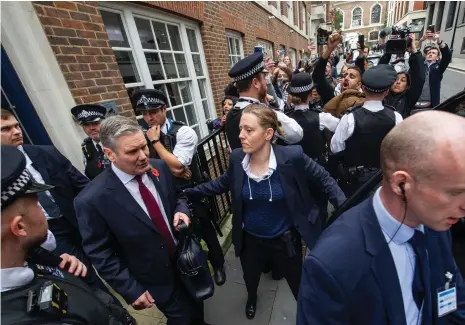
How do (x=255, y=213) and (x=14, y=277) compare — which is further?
(x=255, y=213)

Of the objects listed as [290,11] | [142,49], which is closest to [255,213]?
[142,49]

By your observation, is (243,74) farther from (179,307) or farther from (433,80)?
(433,80)

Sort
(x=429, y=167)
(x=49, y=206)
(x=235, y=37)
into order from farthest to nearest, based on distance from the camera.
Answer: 1. (x=235, y=37)
2. (x=49, y=206)
3. (x=429, y=167)

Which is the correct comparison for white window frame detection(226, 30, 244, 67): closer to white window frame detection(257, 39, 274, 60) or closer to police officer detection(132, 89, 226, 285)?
white window frame detection(257, 39, 274, 60)

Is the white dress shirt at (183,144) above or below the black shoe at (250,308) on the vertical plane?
above

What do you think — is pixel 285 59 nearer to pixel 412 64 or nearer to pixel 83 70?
pixel 412 64

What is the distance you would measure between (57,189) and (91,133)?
69 centimetres

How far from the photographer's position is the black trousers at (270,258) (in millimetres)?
1996

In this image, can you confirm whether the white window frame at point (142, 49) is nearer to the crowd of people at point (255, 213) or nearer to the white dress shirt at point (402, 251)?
the crowd of people at point (255, 213)

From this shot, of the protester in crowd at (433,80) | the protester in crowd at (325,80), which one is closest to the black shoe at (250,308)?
the protester in crowd at (325,80)

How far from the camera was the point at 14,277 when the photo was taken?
0.89 m

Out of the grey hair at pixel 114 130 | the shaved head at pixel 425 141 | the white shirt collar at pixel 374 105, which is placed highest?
the grey hair at pixel 114 130

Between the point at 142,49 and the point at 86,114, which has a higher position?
the point at 142,49

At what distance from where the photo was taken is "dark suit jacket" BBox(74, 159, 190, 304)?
60.5 inches
